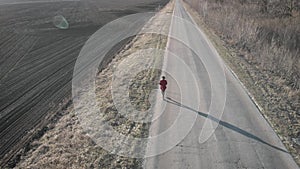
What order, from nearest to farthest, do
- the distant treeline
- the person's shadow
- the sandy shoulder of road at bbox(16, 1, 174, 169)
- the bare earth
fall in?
1. the sandy shoulder of road at bbox(16, 1, 174, 169)
2. the person's shadow
3. the bare earth
4. the distant treeline

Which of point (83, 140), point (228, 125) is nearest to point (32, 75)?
point (83, 140)

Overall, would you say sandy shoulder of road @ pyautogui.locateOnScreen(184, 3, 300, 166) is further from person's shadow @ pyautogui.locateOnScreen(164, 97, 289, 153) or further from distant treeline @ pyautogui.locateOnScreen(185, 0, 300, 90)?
distant treeline @ pyautogui.locateOnScreen(185, 0, 300, 90)

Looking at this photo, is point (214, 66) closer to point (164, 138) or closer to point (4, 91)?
point (164, 138)

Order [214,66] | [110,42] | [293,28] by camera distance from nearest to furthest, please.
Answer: [214,66] → [293,28] → [110,42]

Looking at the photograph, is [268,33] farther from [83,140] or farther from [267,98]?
[83,140]

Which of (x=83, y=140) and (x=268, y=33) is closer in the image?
(x=83, y=140)

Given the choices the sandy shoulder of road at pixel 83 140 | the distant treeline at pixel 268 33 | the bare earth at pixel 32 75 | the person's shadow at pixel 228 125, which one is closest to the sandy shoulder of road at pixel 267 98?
the person's shadow at pixel 228 125

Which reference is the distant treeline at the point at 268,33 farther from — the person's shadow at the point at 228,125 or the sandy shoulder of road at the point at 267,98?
the person's shadow at the point at 228,125

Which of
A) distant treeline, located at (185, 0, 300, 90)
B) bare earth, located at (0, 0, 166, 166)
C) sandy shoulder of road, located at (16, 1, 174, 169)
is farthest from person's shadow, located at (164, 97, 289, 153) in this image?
distant treeline, located at (185, 0, 300, 90)

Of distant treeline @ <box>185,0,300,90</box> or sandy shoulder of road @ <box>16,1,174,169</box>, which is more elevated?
distant treeline @ <box>185,0,300,90</box>

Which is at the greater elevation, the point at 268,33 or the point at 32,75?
the point at 268,33

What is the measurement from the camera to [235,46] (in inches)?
819

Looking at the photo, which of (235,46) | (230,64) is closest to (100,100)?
(230,64)

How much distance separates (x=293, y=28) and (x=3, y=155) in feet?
65.3
